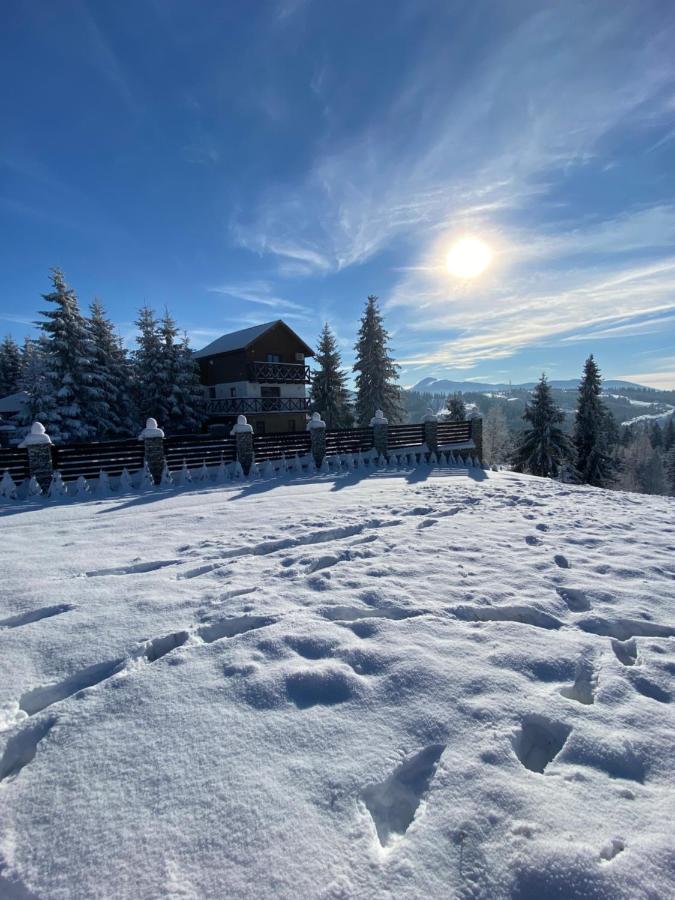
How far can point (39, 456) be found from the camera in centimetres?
985

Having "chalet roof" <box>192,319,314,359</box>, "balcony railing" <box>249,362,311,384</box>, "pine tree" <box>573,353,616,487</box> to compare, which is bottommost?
"pine tree" <box>573,353,616,487</box>

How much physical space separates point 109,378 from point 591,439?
3113 centimetres

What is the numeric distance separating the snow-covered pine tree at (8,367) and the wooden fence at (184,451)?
99.1ft

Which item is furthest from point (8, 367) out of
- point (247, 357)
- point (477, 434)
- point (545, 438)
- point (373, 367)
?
point (545, 438)

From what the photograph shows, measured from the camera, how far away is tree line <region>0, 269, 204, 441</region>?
2152cm

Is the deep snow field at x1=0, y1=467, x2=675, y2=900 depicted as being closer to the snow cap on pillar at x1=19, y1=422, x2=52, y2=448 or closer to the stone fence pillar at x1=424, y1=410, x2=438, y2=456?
the snow cap on pillar at x1=19, y1=422, x2=52, y2=448

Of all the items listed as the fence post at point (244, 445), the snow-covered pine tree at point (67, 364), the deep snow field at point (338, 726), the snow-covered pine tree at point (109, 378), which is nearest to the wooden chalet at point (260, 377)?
the snow-covered pine tree at point (109, 378)

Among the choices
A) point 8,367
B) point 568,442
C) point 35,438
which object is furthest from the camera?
point 8,367

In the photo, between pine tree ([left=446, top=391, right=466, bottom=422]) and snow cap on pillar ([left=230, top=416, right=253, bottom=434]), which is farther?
pine tree ([left=446, top=391, right=466, bottom=422])

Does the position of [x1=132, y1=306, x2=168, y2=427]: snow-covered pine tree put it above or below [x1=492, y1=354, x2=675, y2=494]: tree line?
above

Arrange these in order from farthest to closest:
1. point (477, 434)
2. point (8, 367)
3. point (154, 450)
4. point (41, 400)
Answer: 1. point (8, 367)
2. point (41, 400)
3. point (477, 434)
4. point (154, 450)

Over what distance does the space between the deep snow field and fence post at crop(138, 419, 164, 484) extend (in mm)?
6439

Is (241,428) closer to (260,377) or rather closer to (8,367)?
(260,377)

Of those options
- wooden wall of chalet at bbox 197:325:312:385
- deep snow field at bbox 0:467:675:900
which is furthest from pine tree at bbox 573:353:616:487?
deep snow field at bbox 0:467:675:900
